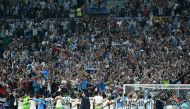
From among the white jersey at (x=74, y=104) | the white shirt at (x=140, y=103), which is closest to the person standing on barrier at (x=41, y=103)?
the white jersey at (x=74, y=104)

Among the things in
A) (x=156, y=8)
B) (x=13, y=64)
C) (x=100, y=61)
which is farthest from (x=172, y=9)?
(x=13, y=64)

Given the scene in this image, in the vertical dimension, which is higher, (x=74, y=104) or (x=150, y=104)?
(x=150, y=104)

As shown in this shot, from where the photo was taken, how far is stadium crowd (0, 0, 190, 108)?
4412cm

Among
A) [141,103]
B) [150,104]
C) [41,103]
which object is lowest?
[41,103]

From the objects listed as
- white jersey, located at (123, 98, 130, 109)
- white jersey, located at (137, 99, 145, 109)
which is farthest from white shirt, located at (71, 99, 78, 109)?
white jersey, located at (137, 99, 145, 109)

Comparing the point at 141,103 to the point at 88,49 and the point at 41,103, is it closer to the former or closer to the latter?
the point at 41,103

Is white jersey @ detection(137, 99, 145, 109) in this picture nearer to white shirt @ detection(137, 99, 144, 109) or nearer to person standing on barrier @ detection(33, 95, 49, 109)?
white shirt @ detection(137, 99, 144, 109)

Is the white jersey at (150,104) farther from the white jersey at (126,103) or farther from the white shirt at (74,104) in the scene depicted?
the white shirt at (74,104)

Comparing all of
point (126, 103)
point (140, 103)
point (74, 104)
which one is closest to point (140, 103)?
point (140, 103)

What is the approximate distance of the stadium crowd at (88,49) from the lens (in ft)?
145

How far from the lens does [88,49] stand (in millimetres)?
49344

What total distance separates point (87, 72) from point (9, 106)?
9.16 m

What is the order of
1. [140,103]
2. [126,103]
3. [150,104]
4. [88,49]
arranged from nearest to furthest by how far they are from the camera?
[150,104]
[140,103]
[126,103]
[88,49]

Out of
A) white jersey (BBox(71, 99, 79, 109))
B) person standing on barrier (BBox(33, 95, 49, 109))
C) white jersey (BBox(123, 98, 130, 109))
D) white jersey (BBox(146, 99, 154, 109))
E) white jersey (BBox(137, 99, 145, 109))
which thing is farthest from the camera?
person standing on barrier (BBox(33, 95, 49, 109))
